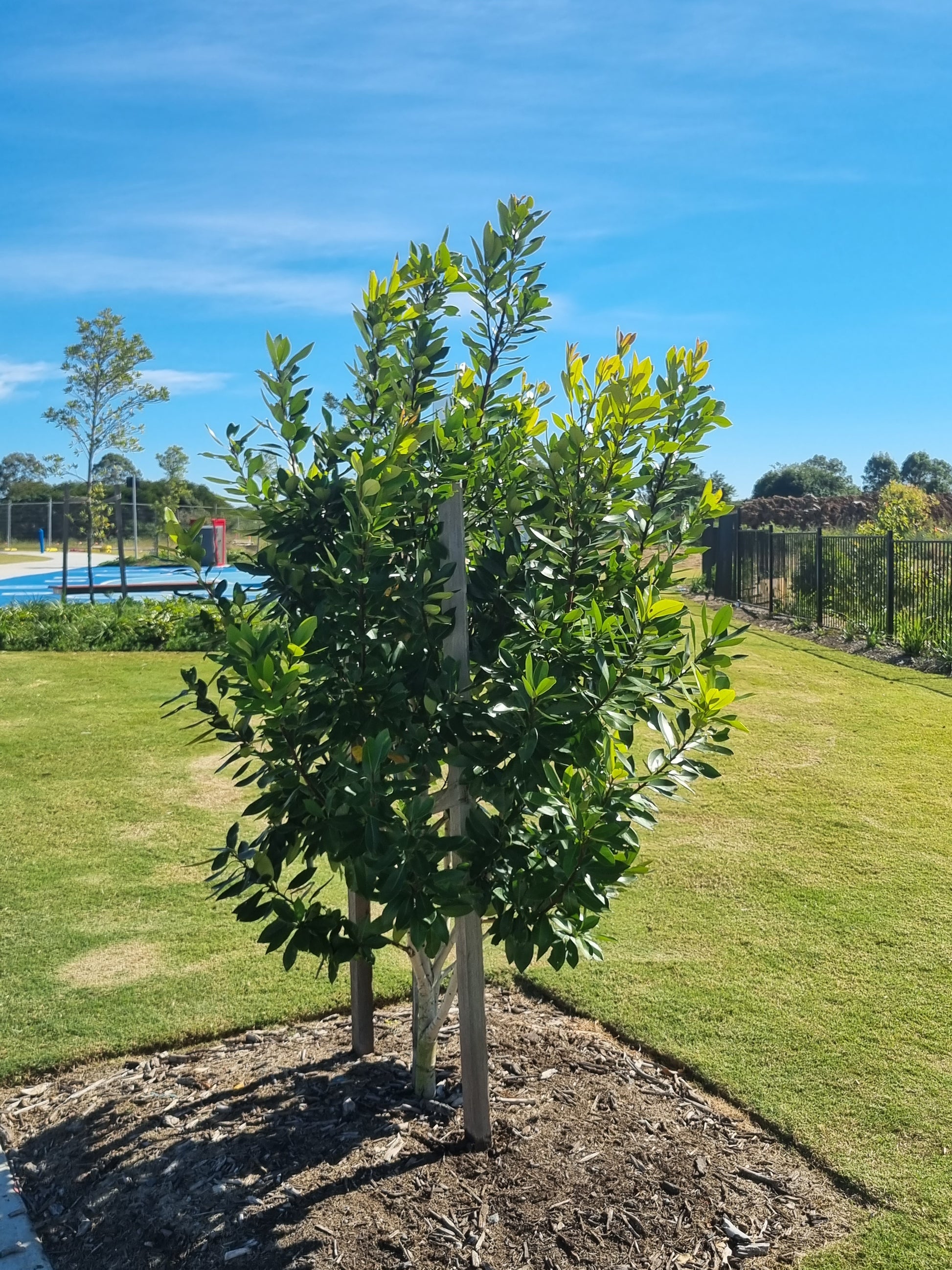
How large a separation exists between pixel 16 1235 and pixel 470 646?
2202 millimetres

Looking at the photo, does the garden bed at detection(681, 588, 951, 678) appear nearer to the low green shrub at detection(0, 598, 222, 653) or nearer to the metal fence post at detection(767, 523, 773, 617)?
the metal fence post at detection(767, 523, 773, 617)

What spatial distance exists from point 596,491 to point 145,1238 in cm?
245

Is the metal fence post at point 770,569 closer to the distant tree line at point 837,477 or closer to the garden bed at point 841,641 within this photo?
the garden bed at point 841,641

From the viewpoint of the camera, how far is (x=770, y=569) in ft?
68.1

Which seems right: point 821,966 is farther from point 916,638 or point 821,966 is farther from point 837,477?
point 837,477

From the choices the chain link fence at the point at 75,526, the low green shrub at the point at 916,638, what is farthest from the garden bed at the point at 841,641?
the chain link fence at the point at 75,526

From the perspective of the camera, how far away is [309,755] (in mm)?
2668

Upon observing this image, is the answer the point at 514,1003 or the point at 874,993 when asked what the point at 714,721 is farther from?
the point at 874,993

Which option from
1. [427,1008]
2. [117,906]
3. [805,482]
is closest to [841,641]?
[117,906]

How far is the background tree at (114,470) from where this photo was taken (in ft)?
87.6

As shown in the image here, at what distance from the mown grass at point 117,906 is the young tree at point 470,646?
1.84 m

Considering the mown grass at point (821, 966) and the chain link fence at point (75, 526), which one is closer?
the mown grass at point (821, 966)

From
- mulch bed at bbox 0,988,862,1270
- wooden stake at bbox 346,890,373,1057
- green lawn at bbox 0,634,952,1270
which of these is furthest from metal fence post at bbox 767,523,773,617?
wooden stake at bbox 346,890,373,1057

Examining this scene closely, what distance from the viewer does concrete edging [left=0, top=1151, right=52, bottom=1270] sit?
9.57 feet
